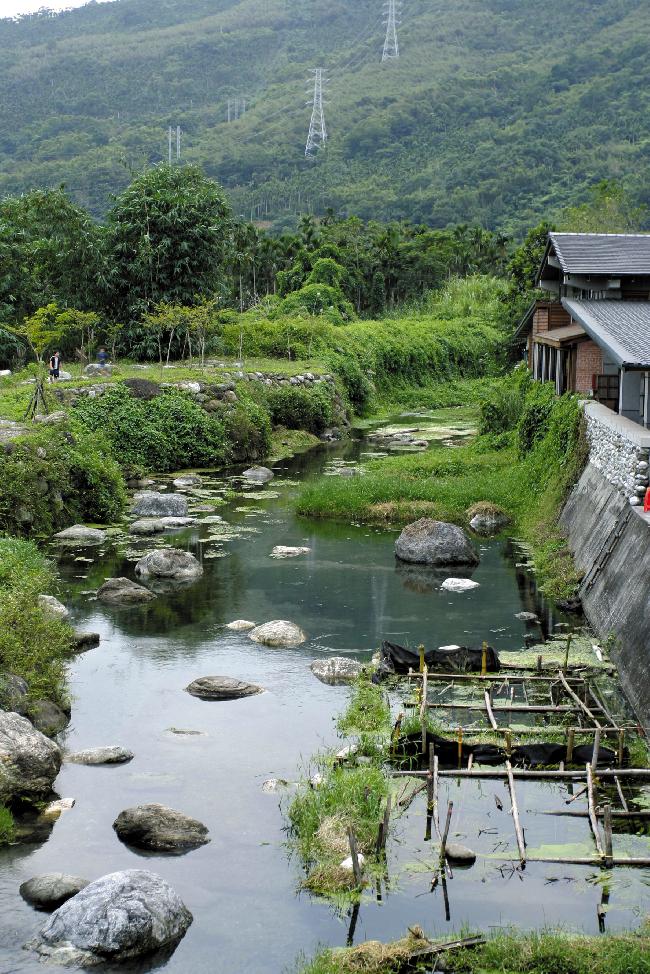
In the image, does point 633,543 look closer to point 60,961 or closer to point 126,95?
point 60,961

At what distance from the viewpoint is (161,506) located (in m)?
31.7

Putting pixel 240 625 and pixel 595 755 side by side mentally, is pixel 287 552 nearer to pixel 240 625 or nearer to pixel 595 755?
pixel 240 625

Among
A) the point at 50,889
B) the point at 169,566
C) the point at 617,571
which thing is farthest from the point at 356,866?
the point at 169,566

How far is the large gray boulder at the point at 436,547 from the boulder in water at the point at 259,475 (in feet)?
38.1

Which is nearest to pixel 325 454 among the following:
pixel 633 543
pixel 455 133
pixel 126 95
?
pixel 633 543

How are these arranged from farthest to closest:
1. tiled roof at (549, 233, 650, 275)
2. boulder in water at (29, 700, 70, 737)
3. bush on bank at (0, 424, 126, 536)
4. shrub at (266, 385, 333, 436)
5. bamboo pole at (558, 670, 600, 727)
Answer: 1. shrub at (266, 385, 333, 436)
2. tiled roof at (549, 233, 650, 275)
3. bush on bank at (0, 424, 126, 536)
4. boulder in water at (29, 700, 70, 737)
5. bamboo pole at (558, 670, 600, 727)

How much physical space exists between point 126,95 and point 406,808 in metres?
165

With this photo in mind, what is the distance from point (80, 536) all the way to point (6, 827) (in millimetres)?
15596

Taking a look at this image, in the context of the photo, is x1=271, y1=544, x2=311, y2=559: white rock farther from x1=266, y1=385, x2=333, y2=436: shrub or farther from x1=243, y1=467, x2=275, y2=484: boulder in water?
x1=266, y1=385, x2=333, y2=436: shrub

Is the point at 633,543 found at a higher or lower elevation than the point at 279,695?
higher

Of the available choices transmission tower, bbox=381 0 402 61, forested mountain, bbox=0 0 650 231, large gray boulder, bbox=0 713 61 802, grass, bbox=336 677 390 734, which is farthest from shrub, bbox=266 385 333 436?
transmission tower, bbox=381 0 402 61

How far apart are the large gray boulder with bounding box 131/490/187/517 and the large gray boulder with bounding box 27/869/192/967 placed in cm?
2059

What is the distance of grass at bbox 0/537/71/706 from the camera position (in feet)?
54.1

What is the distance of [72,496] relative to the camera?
30.4m
